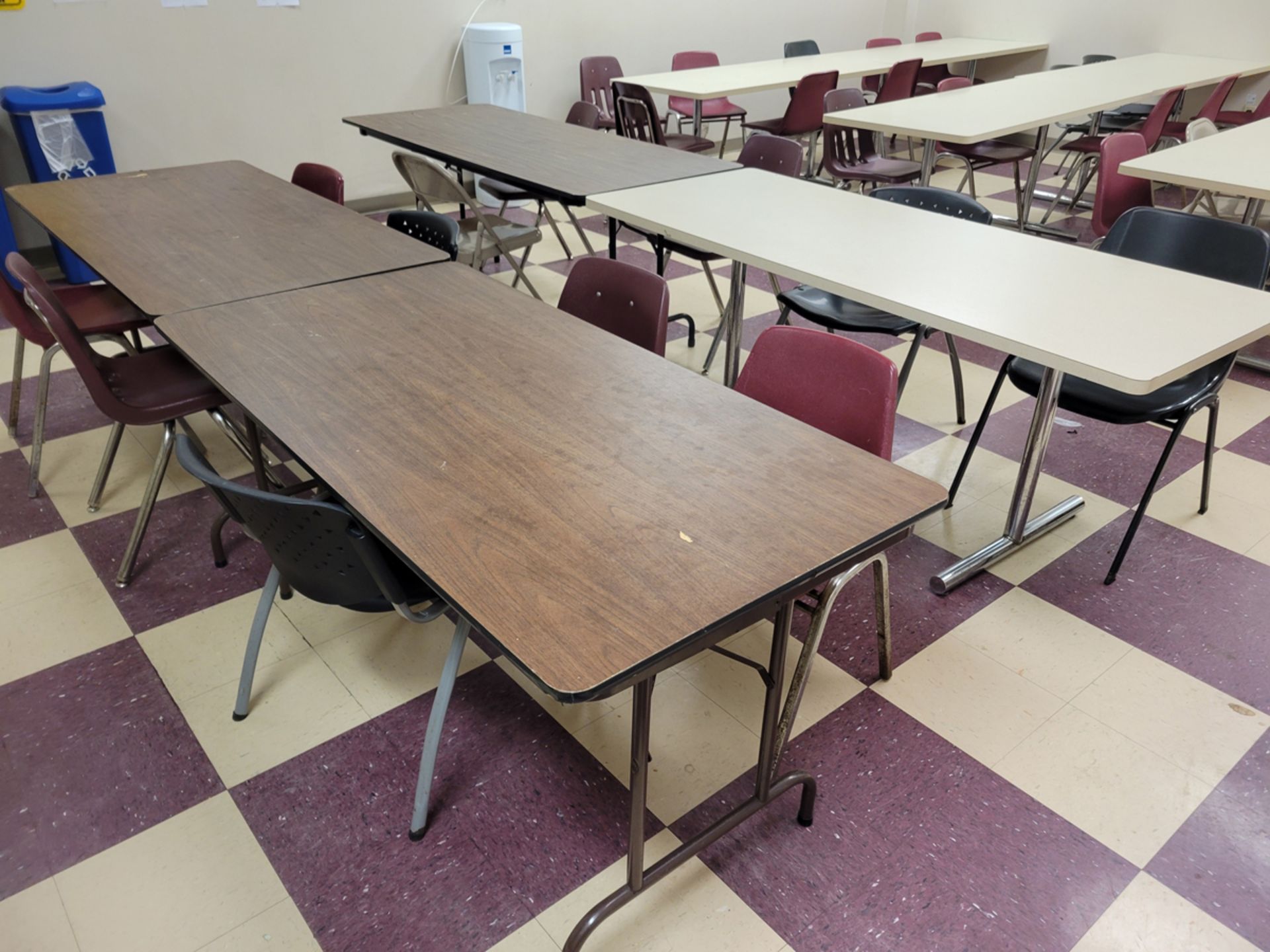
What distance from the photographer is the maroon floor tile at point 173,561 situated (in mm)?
2150

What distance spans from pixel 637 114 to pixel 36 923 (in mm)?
4394

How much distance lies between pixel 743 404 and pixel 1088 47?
7.06m

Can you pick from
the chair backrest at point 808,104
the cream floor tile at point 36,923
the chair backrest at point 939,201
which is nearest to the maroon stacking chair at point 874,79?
the chair backrest at point 808,104

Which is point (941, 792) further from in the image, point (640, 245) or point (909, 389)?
point (640, 245)

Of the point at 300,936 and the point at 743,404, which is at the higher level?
the point at 743,404

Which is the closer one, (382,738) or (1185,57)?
(382,738)

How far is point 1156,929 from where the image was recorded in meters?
1.44

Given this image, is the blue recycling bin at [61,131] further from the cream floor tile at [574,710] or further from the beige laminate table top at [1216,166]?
the beige laminate table top at [1216,166]

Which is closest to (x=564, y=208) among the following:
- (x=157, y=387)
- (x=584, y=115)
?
(x=584, y=115)

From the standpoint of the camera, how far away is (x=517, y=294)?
2125 millimetres

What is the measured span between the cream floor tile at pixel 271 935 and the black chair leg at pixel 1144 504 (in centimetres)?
206

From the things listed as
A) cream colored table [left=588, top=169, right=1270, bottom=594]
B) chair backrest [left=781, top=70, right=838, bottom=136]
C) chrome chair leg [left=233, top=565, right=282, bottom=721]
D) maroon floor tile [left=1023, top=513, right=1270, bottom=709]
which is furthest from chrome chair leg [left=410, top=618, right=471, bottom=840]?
chair backrest [left=781, top=70, right=838, bottom=136]

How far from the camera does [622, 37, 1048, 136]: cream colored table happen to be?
16.4 ft

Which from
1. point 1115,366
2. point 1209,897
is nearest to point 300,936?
point 1209,897
